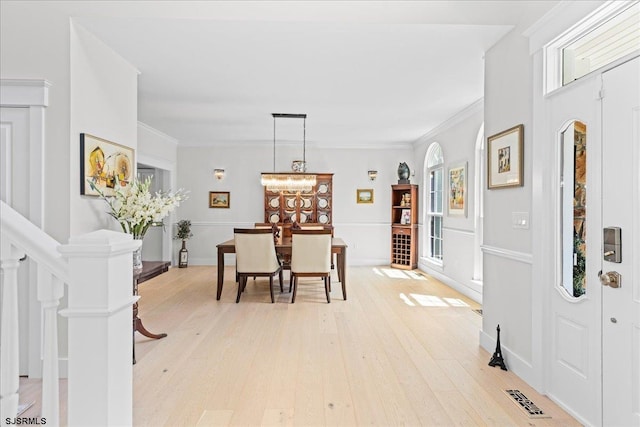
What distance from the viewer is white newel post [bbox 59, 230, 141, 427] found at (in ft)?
3.16

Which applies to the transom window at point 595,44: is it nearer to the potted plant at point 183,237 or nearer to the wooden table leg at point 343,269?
the wooden table leg at point 343,269

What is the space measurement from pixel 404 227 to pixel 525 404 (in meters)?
5.42

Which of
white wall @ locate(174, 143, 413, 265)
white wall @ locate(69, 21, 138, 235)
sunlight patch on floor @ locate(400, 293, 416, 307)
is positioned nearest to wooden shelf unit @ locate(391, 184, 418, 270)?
white wall @ locate(174, 143, 413, 265)

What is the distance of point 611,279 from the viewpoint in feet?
6.42

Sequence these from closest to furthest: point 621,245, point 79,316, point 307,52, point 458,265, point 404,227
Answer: point 79,316
point 621,245
point 307,52
point 458,265
point 404,227

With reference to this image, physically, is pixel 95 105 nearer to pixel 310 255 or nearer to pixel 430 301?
pixel 310 255

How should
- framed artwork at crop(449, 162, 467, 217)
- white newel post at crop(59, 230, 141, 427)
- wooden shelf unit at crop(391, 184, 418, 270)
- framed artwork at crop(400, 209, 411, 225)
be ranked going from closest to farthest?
white newel post at crop(59, 230, 141, 427)
framed artwork at crop(449, 162, 467, 217)
wooden shelf unit at crop(391, 184, 418, 270)
framed artwork at crop(400, 209, 411, 225)

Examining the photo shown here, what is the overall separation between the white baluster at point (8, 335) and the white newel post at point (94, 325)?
6.9 inches

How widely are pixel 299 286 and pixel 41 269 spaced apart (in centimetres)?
513

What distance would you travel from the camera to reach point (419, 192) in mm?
7688

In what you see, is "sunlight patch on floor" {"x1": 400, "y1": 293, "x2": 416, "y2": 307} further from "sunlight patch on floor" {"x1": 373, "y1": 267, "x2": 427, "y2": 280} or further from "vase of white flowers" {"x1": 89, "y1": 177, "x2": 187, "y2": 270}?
"vase of white flowers" {"x1": 89, "y1": 177, "x2": 187, "y2": 270}

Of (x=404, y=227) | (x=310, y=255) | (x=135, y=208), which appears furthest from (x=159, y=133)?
(x=404, y=227)

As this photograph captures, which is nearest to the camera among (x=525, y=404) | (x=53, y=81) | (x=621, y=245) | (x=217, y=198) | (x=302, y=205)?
(x=621, y=245)

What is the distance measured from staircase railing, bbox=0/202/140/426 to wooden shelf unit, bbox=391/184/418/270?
6.98 m
